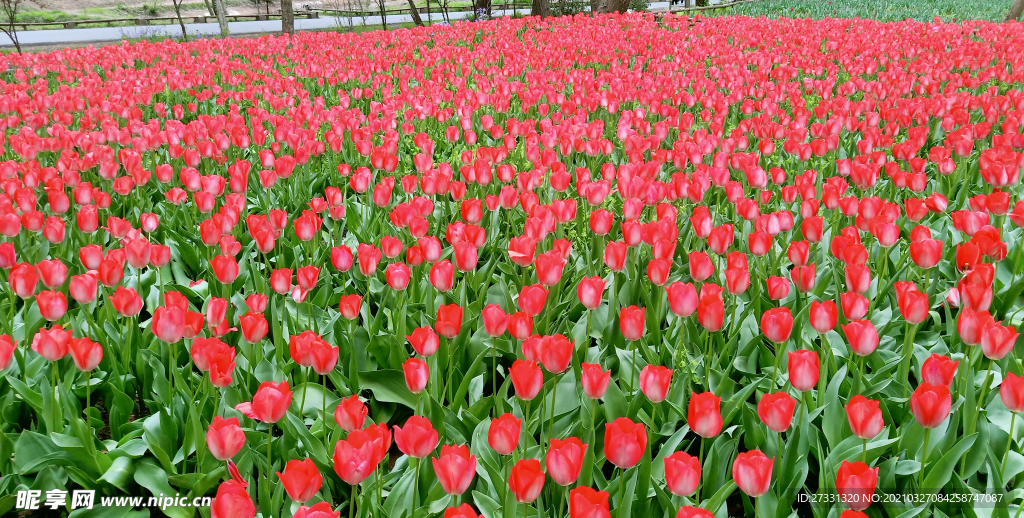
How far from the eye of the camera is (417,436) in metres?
1.38

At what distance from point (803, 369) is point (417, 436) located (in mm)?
834

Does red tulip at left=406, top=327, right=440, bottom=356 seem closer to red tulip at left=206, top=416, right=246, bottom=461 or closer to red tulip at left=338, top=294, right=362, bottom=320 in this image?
red tulip at left=338, top=294, right=362, bottom=320

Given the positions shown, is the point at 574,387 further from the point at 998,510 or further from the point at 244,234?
the point at 244,234

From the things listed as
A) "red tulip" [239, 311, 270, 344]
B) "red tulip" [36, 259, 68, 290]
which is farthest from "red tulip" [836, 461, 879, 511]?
"red tulip" [36, 259, 68, 290]

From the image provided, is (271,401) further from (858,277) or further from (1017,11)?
(1017,11)

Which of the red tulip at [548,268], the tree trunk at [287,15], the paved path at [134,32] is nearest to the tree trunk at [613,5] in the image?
the paved path at [134,32]

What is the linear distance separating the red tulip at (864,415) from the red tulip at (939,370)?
0.20 metres

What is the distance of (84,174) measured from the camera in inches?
165

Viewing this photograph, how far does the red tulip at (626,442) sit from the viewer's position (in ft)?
4.38

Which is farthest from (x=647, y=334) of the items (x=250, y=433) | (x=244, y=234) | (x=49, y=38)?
(x=49, y=38)

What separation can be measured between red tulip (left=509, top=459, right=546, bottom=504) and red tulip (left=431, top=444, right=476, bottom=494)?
0.26ft

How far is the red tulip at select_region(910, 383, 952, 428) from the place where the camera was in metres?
1.43

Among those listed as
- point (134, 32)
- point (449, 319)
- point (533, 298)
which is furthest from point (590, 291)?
point (134, 32)

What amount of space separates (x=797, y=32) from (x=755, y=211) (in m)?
9.84
